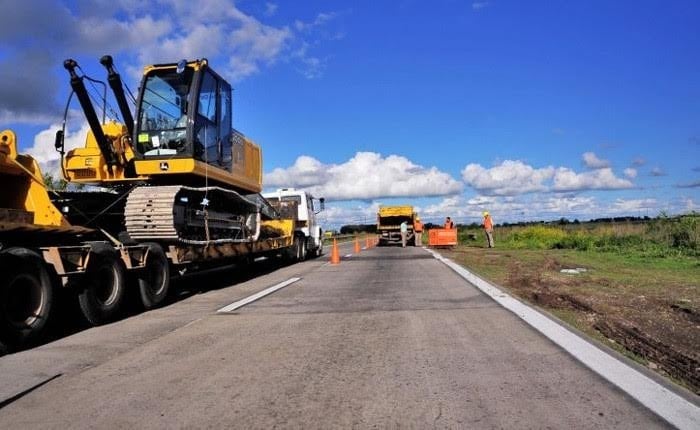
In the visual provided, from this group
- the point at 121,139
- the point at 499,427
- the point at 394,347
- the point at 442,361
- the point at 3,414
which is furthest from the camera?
the point at 121,139

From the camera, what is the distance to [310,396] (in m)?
5.09

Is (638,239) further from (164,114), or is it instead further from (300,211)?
(164,114)

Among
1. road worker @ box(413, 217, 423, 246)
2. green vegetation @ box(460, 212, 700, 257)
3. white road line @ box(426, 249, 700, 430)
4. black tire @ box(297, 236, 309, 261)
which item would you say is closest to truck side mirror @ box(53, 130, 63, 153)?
white road line @ box(426, 249, 700, 430)

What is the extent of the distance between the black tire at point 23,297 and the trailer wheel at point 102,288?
86 centimetres

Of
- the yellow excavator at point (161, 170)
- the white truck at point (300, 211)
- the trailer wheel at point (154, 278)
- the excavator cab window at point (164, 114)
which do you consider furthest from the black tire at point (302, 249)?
the trailer wheel at point (154, 278)

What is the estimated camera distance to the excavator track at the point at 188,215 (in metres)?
11.0

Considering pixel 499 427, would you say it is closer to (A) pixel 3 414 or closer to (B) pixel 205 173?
(A) pixel 3 414

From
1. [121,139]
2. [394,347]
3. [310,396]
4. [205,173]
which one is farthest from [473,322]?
[121,139]

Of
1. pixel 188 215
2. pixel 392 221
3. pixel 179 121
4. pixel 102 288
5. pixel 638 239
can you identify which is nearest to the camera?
pixel 102 288

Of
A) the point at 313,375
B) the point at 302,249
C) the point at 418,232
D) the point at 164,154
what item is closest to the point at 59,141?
the point at 164,154

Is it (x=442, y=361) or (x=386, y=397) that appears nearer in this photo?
(x=386, y=397)

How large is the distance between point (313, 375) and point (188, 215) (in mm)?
7435

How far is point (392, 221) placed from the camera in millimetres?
42281

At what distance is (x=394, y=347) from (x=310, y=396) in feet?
6.71
